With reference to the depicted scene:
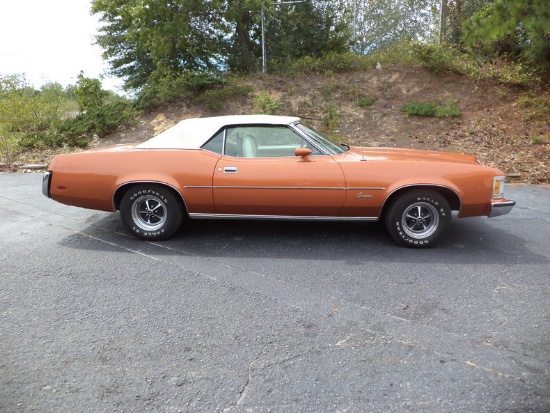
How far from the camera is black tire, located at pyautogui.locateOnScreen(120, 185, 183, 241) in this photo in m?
4.82

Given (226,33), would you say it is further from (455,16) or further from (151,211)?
(151,211)

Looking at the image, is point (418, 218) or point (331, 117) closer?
point (418, 218)

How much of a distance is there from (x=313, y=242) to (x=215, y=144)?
58.8 inches

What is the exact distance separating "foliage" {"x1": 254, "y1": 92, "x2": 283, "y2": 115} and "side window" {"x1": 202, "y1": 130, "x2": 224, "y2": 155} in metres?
7.32

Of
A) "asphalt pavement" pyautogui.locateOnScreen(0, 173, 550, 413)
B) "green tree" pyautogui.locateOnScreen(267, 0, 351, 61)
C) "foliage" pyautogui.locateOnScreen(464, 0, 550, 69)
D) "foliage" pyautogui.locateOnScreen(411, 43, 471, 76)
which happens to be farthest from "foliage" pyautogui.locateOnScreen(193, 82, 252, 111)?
"asphalt pavement" pyautogui.locateOnScreen(0, 173, 550, 413)

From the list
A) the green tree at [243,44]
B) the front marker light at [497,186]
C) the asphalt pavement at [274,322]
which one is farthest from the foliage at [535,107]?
the green tree at [243,44]

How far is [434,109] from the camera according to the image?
38.3ft

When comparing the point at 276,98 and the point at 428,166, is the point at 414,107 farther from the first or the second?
the point at 428,166

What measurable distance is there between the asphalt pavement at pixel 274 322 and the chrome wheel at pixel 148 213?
0.68 feet

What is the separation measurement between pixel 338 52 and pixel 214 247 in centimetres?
1181

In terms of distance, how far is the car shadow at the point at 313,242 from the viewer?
14.8 feet

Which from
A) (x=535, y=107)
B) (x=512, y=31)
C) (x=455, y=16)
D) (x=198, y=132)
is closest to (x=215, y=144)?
(x=198, y=132)

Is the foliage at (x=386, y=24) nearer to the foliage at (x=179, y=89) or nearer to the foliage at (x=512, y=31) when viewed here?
the foliage at (x=512, y=31)

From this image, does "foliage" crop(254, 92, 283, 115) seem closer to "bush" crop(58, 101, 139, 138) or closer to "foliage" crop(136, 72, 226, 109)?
"foliage" crop(136, 72, 226, 109)
